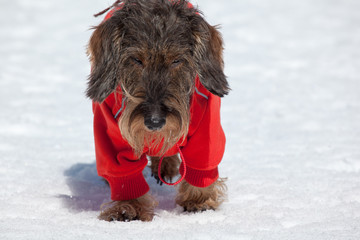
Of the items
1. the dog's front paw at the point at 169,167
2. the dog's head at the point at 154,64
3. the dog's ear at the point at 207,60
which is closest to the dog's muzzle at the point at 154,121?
the dog's head at the point at 154,64

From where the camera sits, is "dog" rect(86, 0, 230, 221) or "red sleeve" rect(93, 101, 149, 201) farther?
"red sleeve" rect(93, 101, 149, 201)

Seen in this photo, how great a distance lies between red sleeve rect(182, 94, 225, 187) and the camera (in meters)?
3.22

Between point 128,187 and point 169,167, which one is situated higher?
point 128,187

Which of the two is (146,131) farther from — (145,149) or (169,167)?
(169,167)

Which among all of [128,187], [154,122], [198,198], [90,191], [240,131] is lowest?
[240,131]

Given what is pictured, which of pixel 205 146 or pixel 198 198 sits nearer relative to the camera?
pixel 205 146

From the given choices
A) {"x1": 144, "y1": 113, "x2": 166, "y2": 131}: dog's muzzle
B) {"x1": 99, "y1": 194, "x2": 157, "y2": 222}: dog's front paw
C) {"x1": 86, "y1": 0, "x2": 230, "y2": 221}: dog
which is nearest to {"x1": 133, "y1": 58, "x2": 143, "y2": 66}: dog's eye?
{"x1": 86, "y1": 0, "x2": 230, "y2": 221}: dog

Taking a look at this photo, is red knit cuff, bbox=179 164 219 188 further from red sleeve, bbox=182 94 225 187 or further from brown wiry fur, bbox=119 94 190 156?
brown wiry fur, bbox=119 94 190 156

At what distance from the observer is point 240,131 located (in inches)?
213

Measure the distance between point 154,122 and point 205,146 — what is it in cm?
71

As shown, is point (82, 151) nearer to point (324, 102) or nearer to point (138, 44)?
point (138, 44)

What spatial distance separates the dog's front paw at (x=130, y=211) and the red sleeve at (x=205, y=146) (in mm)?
340

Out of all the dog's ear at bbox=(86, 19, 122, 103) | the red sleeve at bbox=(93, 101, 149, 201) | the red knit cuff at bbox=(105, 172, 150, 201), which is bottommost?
the red knit cuff at bbox=(105, 172, 150, 201)

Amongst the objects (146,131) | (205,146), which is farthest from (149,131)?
(205,146)
